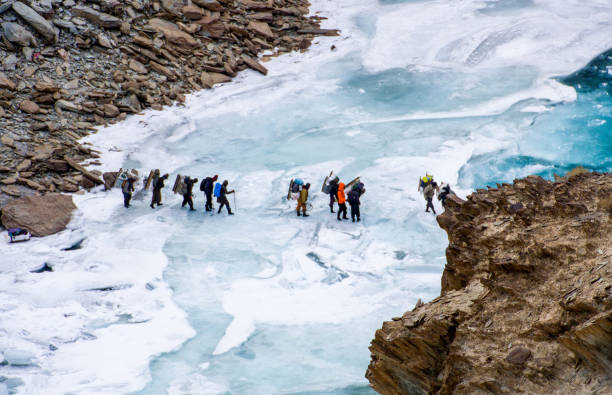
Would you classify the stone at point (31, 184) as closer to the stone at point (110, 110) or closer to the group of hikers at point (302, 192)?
the group of hikers at point (302, 192)

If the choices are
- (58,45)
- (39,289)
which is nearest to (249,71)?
(58,45)

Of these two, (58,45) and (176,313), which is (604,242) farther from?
(58,45)

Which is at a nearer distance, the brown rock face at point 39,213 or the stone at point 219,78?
the brown rock face at point 39,213

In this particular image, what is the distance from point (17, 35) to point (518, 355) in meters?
22.1

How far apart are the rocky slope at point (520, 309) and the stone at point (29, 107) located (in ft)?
56.5

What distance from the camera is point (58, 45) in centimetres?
2147

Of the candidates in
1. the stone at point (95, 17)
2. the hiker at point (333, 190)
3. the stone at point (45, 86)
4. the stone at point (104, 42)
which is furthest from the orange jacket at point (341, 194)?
the stone at point (95, 17)

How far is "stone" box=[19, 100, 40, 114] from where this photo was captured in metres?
18.8

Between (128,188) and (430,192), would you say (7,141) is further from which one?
(430,192)

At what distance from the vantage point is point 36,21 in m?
21.2

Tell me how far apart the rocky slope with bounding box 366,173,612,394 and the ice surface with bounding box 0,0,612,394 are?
4.13 meters

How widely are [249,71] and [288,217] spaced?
1081 cm

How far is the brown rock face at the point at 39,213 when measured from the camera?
14.8m

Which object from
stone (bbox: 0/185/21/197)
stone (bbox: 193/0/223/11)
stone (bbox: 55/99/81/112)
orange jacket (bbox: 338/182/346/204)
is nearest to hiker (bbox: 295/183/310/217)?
orange jacket (bbox: 338/182/346/204)
